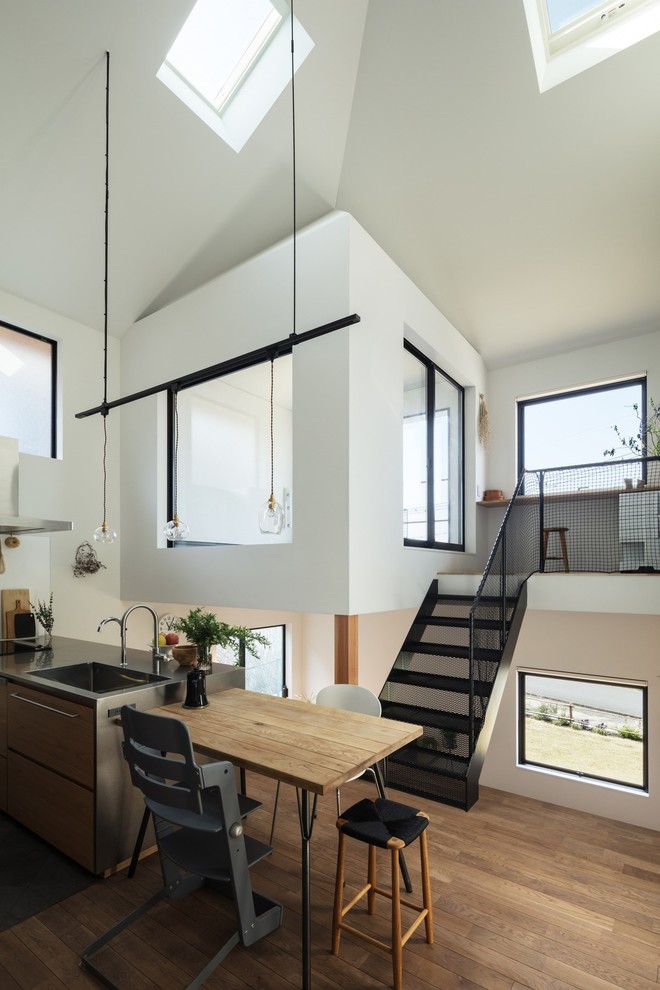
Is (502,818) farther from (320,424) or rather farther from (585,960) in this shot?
(320,424)

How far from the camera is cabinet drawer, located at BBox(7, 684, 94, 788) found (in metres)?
2.87

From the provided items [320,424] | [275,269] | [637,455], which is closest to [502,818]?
[320,424]

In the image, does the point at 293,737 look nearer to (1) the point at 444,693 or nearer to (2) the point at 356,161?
(1) the point at 444,693

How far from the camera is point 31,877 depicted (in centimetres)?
287

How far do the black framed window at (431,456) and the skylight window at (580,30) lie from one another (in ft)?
7.34

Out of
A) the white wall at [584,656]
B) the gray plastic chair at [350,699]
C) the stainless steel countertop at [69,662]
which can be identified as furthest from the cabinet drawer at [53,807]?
the white wall at [584,656]

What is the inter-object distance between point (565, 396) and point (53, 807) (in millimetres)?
6129

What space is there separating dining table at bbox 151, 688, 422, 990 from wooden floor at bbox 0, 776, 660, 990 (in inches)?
12.6

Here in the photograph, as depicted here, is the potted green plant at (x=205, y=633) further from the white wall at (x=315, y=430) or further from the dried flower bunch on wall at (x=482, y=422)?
the dried flower bunch on wall at (x=482, y=422)

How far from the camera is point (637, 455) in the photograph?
19.2 ft

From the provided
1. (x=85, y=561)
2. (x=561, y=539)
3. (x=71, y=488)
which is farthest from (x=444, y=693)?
(x=71, y=488)

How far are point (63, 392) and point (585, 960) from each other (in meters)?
5.36

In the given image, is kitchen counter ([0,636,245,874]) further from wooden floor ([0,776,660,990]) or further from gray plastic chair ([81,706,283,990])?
gray plastic chair ([81,706,283,990])

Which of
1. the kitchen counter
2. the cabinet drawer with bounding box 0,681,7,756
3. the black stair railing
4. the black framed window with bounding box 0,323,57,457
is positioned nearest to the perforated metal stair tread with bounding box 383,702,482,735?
the black stair railing
